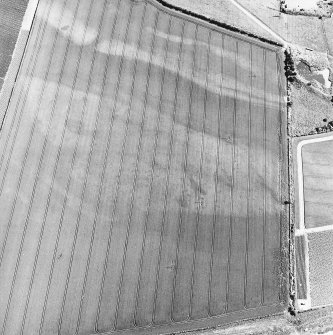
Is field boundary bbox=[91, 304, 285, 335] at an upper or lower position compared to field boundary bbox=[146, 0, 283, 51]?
lower

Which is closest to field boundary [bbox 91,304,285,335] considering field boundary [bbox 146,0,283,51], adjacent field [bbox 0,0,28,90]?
adjacent field [bbox 0,0,28,90]

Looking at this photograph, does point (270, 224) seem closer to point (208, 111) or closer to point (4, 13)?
point (208, 111)

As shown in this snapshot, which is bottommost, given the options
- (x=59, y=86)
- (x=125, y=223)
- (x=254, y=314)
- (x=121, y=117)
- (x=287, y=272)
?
(x=254, y=314)

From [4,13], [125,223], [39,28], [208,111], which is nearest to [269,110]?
[208,111]

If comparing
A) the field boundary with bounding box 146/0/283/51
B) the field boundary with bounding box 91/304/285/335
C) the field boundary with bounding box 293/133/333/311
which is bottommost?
the field boundary with bounding box 91/304/285/335

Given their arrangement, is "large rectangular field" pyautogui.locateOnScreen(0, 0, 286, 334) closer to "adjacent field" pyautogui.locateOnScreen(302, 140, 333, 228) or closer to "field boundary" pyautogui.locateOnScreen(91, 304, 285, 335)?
"field boundary" pyautogui.locateOnScreen(91, 304, 285, 335)

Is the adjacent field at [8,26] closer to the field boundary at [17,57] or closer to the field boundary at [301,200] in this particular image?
the field boundary at [17,57]

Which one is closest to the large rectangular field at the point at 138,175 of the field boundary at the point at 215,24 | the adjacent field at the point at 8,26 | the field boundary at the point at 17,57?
the field boundary at the point at 215,24
